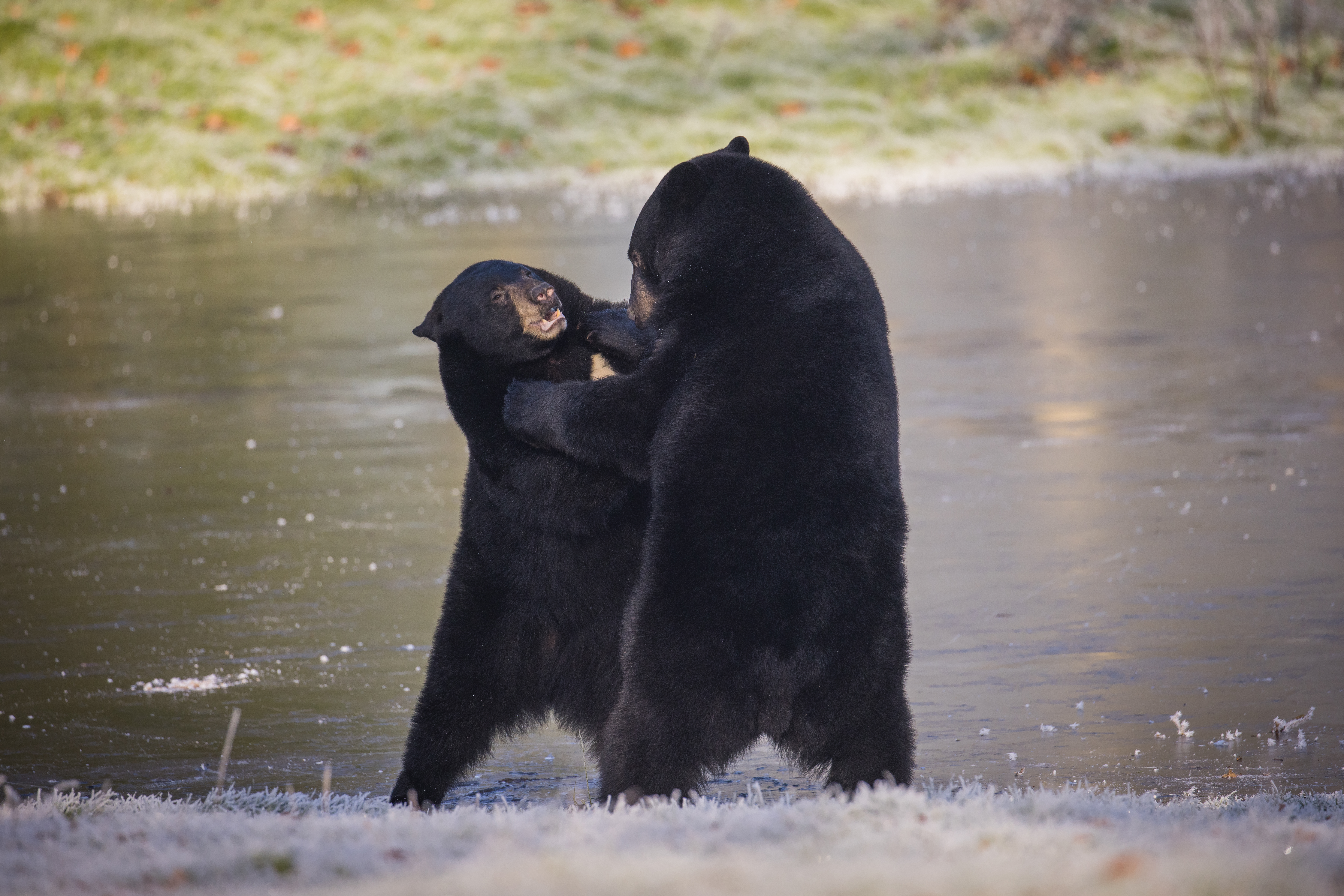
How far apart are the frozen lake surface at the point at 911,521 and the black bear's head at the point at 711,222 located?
1984mm

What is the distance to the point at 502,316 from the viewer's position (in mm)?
4699

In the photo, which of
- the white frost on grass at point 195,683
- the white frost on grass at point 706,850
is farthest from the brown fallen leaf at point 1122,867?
the white frost on grass at point 195,683

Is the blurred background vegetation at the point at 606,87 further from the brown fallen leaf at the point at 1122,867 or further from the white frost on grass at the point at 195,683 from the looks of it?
the brown fallen leaf at the point at 1122,867

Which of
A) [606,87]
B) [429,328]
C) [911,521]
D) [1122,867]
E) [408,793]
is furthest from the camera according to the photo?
[606,87]

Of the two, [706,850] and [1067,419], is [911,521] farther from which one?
[706,850]

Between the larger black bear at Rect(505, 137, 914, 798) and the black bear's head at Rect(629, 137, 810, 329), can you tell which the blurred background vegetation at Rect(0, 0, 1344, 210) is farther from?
the larger black bear at Rect(505, 137, 914, 798)

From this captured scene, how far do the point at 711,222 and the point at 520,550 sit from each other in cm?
120

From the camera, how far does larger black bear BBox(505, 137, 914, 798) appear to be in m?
4.06

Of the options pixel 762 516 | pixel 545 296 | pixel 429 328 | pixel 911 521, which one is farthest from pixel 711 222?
pixel 911 521

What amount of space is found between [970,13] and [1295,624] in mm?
34077

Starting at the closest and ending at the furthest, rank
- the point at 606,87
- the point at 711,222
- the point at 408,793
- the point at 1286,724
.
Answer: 1. the point at 711,222
2. the point at 408,793
3. the point at 1286,724
4. the point at 606,87

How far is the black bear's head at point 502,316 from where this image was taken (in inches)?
185

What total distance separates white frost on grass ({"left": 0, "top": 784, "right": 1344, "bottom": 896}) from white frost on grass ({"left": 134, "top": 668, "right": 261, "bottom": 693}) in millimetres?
2287

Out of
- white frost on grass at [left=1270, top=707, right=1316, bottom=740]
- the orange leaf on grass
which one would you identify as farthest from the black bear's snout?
the orange leaf on grass
